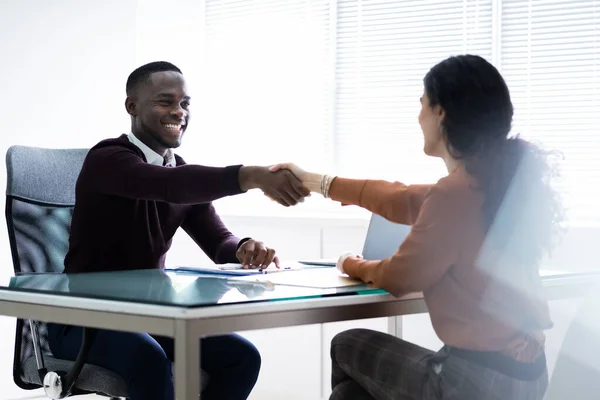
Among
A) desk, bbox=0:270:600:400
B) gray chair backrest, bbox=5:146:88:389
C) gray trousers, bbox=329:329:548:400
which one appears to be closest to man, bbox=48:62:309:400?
gray chair backrest, bbox=5:146:88:389

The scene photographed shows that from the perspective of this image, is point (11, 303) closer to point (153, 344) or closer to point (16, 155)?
point (153, 344)

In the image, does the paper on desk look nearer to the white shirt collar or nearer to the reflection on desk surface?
the reflection on desk surface

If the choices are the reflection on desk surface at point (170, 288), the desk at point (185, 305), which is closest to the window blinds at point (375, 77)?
the reflection on desk surface at point (170, 288)

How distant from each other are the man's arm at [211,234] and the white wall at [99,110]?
1128 mm

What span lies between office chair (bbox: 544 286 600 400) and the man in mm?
998

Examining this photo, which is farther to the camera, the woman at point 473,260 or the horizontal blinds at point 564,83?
the horizontal blinds at point 564,83

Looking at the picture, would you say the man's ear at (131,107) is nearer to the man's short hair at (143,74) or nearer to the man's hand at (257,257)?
the man's short hair at (143,74)

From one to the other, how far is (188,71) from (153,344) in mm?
2631

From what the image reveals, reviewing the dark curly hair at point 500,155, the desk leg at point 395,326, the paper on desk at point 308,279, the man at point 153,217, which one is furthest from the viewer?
the desk leg at point 395,326

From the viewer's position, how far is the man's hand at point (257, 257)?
7.95 ft

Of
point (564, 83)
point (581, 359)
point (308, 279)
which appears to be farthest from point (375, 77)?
point (581, 359)

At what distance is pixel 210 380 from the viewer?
2.45 m

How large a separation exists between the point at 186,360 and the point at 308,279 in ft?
1.90

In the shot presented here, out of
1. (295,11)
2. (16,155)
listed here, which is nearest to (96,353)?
(16,155)
